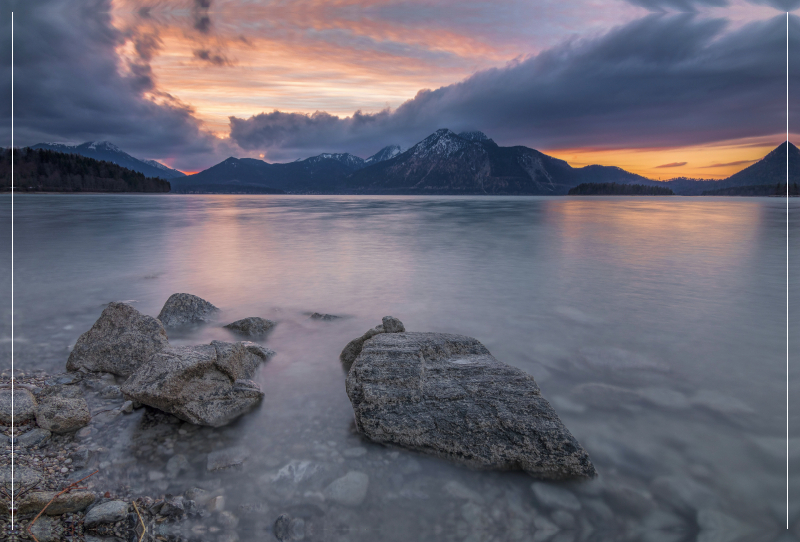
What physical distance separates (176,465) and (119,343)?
8.22ft

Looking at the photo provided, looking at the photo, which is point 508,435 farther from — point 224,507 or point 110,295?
point 110,295

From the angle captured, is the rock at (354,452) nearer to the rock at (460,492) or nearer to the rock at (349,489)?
the rock at (349,489)

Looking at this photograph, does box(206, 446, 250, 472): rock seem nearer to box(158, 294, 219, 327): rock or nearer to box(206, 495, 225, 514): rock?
box(206, 495, 225, 514): rock

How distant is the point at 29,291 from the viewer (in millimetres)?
9305

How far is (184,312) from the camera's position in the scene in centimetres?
713

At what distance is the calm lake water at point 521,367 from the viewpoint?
10.2 ft

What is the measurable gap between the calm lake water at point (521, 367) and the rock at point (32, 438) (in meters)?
0.48

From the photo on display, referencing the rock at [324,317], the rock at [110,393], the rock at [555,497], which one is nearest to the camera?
the rock at [555,497]

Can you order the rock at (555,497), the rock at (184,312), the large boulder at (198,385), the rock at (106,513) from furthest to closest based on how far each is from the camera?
the rock at (184,312) < the large boulder at (198,385) < the rock at (555,497) < the rock at (106,513)

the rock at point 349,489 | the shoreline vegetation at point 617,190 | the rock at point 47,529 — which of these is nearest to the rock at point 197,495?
the rock at point 47,529

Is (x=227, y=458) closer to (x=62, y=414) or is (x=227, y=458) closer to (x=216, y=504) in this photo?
(x=216, y=504)

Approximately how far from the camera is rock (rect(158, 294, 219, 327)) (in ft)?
22.9

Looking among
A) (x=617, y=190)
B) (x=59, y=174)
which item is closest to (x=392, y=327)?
(x=59, y=174)

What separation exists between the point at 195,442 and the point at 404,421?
1.89m
